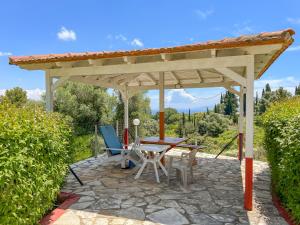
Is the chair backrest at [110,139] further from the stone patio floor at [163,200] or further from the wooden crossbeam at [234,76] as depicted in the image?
the wooden crossbeam at [234,76]

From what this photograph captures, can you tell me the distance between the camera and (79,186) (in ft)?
20.0

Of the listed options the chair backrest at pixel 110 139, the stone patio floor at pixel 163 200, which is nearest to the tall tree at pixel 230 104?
the stone patio floor at pixel 163 200

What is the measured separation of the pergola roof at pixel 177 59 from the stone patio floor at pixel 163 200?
2.43m

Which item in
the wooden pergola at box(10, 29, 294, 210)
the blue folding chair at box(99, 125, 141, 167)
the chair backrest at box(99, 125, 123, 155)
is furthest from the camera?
the chair backrest at box(99, 125, 123, 155)

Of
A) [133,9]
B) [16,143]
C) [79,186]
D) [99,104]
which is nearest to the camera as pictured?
[16,143]

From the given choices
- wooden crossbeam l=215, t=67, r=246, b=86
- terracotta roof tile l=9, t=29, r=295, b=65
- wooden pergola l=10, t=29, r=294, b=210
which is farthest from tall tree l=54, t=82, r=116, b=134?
wooden crossbeam l=215, t=67, r=246, b=86

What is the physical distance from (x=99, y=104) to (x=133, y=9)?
6.78 meters

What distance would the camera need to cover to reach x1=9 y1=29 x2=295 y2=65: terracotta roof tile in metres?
4.15

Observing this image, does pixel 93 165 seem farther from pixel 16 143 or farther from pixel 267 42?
pixel 267 42

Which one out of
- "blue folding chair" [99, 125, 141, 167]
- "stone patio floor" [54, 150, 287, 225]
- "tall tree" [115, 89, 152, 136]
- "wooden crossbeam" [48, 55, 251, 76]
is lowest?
"stone patio floor" [54, 150, 287, 225]

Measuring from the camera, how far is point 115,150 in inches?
305

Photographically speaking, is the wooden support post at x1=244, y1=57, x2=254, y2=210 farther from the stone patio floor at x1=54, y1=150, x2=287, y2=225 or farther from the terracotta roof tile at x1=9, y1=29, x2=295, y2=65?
the terracotta roof tile at x1=9, y1=29, x2=295, y2=65

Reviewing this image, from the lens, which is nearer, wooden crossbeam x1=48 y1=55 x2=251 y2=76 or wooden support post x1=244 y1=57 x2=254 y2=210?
wooden support post x1=244 y1=57 x2=254 y2=210

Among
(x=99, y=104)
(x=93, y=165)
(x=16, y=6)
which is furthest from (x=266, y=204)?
(x=16, y=6)
